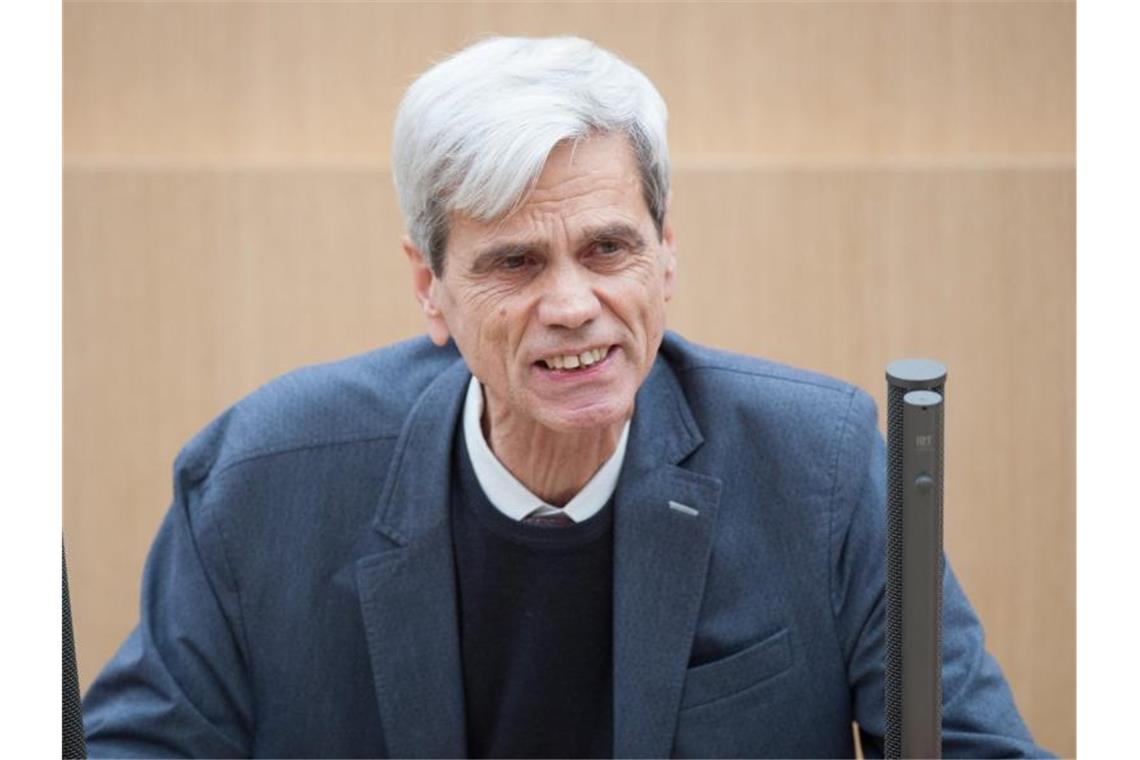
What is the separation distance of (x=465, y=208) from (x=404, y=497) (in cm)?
35

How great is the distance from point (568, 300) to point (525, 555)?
0.33 meters

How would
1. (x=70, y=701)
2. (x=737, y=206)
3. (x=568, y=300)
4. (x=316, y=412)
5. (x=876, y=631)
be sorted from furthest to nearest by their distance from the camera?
1. (x=737, y=206)
2. (x=316, y=412)
3. (x=876, y=631)
4. (x=568, y=300)
5. (x=70, y=701)

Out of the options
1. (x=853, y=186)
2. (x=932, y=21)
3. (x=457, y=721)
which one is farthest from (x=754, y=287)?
(x=457, y=721)

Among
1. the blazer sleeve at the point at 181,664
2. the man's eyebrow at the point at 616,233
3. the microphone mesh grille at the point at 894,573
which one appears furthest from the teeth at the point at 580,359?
the microphone mesh grille at the point at 894,573

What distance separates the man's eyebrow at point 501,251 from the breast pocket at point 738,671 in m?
0.44

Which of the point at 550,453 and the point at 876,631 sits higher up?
A: the point at 550,453

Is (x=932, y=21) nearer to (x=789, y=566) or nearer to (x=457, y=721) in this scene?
(x=789, y=566)

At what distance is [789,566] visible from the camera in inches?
73.3

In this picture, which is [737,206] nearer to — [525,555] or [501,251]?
[525,555]

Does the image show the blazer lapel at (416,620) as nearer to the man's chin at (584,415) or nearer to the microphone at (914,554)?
the man's chin at (584,415)

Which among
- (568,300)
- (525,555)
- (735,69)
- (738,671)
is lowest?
(738,671)

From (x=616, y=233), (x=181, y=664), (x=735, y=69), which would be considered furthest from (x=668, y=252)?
(x=735, y=69)

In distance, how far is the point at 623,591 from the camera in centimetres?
185

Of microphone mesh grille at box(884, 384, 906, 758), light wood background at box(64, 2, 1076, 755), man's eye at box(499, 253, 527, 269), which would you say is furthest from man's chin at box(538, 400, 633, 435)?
light wood background at box(64, 2, 1076, 755)
